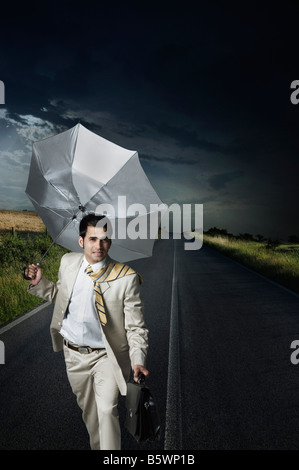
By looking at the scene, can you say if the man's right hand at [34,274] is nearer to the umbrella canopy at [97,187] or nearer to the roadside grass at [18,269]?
the umbrella canopy at [97,187]

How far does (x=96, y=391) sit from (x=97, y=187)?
163cm

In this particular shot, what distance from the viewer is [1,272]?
968cm

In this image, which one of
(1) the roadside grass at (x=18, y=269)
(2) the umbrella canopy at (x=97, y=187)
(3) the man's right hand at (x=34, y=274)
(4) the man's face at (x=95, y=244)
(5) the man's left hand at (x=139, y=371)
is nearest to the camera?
(5) the man's left hand at (x=139, y=371)

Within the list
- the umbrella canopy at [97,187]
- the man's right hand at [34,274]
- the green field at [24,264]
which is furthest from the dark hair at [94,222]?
the green field at [24,264]

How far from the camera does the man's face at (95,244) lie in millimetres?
2488

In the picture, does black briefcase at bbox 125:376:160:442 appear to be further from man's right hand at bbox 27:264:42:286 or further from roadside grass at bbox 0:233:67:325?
roadside grass at bbox 0:233:67:325

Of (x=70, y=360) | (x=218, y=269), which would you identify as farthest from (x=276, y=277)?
(x=70, y=360)

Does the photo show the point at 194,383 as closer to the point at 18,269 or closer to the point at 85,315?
the point at 85,315

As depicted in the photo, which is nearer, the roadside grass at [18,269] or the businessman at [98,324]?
the businessman at [98,324]

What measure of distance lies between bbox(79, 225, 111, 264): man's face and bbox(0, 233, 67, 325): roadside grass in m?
4.69

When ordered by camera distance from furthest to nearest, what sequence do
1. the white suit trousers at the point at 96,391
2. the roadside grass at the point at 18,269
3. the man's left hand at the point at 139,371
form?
1. the roadside grass at the point at 18,269
2. the white suit trousers at the point at 96,391
3. the man's left hand at the point at 139,371

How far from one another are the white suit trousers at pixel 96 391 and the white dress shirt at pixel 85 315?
0.11m

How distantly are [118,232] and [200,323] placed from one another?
4.40 m

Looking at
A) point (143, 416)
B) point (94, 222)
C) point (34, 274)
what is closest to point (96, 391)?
point (143, 416)
